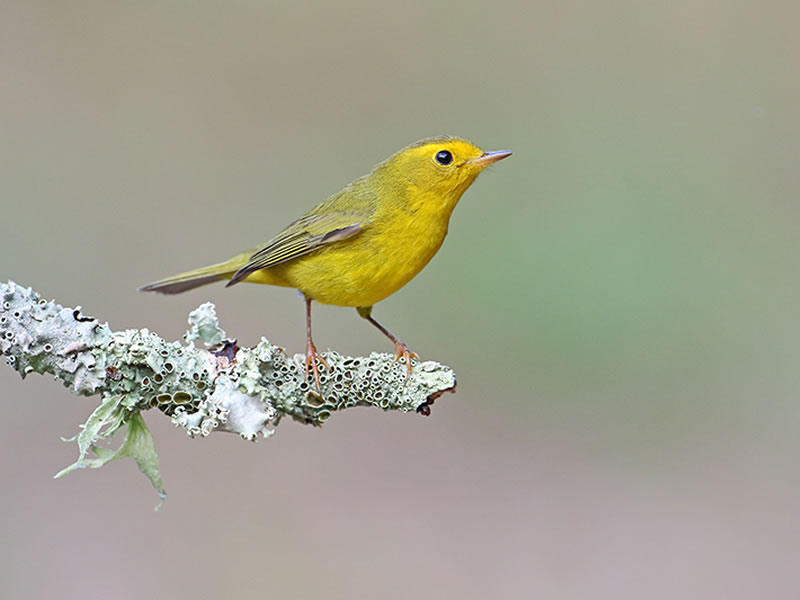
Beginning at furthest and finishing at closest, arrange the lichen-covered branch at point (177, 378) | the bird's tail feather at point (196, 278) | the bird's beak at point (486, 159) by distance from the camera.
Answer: the bird's tail feather at point (196, 278) < the bird's beak at point (486, 159) < the lichen-covered branch at point (177, 378)

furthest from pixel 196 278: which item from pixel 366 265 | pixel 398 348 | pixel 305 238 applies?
pixel 398 348

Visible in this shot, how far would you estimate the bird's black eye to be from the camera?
330cm

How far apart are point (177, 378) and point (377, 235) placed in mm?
1070

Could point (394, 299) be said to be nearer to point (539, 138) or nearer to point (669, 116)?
point (539, 138)

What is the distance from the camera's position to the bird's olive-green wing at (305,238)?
319 cm

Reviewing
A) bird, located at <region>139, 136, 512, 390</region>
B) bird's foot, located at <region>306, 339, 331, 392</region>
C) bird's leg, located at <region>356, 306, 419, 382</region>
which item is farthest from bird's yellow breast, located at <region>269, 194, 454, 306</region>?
bird's foot, located at <region>306, 339, 331, 392</region>

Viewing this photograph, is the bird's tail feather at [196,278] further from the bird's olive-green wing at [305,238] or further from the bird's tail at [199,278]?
the bird's olive-green wing at [305,238]

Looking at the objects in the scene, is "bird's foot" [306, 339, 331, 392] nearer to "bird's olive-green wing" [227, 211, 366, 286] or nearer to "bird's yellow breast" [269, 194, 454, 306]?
"bird's yellow breast" [269, 194, 454, 306]

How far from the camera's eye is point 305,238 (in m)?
3.22

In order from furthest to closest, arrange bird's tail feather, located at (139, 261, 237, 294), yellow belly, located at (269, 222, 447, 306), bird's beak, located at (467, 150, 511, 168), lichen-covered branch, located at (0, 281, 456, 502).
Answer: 1. bird's tail feather, located at (139, 261, 237, 294)
2. bird's beak, located at (467, 150, 511, 168)
3. yellow belly, located at (269, 222, 447, 306)
4. lichen-covered branch, located at (0, 281, 456, 502)

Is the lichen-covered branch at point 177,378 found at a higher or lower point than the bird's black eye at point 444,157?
lower

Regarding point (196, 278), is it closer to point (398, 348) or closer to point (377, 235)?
point (377, 235)

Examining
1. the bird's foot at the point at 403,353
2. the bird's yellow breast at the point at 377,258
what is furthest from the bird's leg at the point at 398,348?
the bird's yellow breast at the point at 377,258

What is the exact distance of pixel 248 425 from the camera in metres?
2.32
